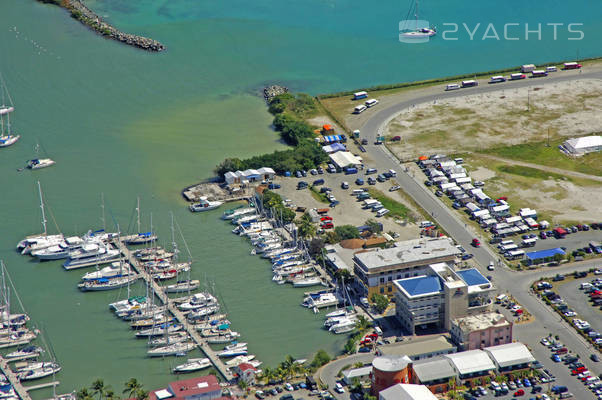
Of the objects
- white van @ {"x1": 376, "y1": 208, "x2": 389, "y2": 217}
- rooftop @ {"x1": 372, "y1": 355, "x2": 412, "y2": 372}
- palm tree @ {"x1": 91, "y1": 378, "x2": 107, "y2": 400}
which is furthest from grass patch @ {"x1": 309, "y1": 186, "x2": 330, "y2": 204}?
palm tree @ {"x1": 91, "y1": 378, "x2": 107, "y2": 400}

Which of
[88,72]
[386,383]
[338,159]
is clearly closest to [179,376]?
[386,383]

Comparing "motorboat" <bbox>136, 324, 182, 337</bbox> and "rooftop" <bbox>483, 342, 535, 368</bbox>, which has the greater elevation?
"rooftop" <bbox>483, 342, 535, 368</bbox>

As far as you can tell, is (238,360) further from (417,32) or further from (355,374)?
(417,32)

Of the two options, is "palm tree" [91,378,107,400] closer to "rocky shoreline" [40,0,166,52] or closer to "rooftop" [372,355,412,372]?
"rooftop" [372,355,412,372]

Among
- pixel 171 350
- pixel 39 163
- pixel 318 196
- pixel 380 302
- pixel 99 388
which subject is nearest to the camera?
pixel 99 388

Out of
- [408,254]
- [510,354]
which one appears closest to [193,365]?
[408,254]

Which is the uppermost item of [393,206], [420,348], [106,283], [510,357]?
[393,206]
